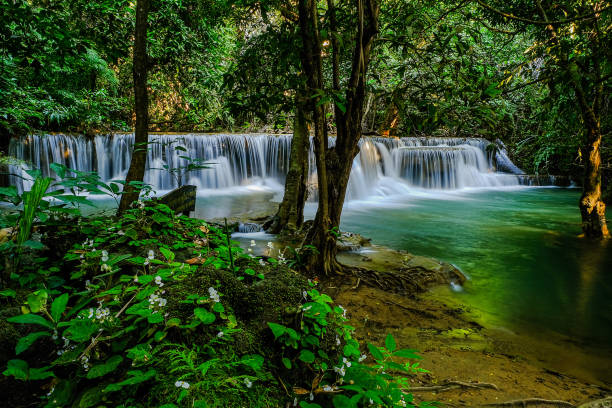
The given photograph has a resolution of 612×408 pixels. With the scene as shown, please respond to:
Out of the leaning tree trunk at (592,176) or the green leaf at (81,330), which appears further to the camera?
the leaning tree trunk at (592,176)

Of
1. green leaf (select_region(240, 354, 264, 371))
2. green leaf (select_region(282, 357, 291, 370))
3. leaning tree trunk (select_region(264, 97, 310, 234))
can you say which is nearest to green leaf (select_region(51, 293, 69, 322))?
green leaf (select_region(240, 354, 264, 371))

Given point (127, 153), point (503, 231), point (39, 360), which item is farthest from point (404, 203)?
point (39, 360)

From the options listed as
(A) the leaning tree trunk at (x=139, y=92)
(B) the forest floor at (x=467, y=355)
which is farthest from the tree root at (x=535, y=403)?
(A) the leaning tree trunk at (x=139, y=92)

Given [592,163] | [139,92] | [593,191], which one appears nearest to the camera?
[139,92]

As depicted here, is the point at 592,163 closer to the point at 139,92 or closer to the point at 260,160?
the point at 139,92


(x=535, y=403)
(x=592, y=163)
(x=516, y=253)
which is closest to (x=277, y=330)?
(x=535, y=403)

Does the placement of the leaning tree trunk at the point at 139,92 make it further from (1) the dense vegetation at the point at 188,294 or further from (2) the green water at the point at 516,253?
(2) the green water at the point at 516,253

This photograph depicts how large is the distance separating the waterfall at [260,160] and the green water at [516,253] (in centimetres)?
256

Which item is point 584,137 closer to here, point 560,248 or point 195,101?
point 560,248

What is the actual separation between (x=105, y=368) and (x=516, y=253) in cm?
697

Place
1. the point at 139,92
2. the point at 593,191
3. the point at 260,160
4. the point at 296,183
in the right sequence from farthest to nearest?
the point at 260,160 → the point at 593,191 → the point at 296,183 → the point at 139,92

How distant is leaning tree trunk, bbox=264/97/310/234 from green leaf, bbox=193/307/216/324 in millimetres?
4597

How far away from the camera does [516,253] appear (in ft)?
21.0

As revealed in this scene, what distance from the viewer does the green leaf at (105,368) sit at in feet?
3.66
